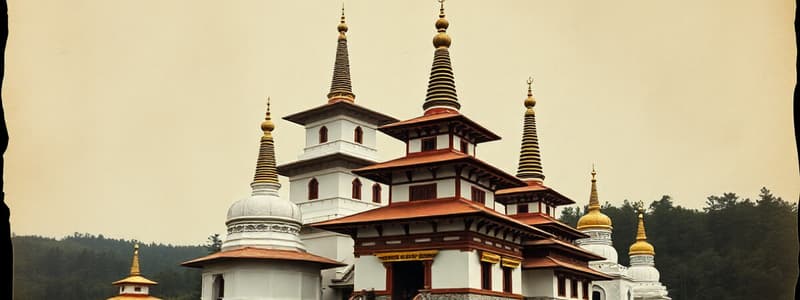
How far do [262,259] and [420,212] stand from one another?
8.68m

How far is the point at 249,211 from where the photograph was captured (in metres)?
38.6

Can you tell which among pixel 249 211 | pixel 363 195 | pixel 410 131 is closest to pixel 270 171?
pixel 249 211

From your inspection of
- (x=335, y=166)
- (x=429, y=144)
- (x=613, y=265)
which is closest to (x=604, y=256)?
(x=613, y=265)

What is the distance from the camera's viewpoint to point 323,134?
46.8 m

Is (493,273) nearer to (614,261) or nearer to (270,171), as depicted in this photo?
(270,171)

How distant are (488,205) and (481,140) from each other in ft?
8.79

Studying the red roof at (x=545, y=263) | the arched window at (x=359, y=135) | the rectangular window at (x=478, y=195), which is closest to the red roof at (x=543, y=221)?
the red roof at (x=545, y=263)

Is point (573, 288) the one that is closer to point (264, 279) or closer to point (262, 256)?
point (264, 279)

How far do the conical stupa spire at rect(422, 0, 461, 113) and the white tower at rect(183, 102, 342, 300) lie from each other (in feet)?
27.7

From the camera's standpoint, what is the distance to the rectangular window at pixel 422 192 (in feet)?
A: 106

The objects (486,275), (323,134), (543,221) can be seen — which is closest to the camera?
(486,275)

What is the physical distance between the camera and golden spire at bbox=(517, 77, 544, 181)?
4641 cm

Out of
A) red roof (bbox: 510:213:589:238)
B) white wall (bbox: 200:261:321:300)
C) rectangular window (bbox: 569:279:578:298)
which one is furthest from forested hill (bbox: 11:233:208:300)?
rectangular window (bbox: 569:279:578:298)

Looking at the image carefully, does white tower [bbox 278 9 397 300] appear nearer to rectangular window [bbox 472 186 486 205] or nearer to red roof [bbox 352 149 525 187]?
red roof [bbox 352 149 525 187]
